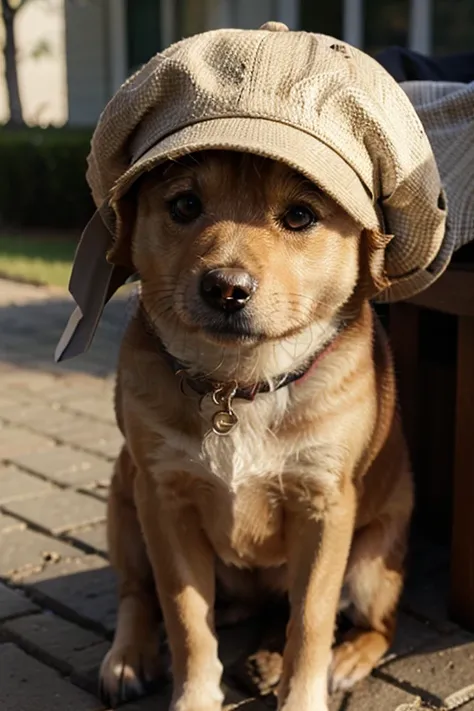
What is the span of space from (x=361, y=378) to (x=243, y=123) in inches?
31.6

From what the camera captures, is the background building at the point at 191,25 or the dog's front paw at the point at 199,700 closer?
the dog's front paw at the point at 199,700

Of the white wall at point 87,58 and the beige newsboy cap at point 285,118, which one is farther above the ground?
the beige newsboy cap at point 285,118

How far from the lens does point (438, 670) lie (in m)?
2.66

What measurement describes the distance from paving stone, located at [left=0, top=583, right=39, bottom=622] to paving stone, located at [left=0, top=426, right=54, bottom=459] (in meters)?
1.31

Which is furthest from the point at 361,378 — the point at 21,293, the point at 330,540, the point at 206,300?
the point at 21,293

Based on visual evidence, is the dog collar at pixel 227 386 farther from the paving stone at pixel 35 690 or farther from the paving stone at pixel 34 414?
the paving stone at pixel 34 414

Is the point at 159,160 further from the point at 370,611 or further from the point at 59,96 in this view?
the point at 59,96

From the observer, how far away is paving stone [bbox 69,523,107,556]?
11.3 ft

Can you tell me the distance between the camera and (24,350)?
6.41 m

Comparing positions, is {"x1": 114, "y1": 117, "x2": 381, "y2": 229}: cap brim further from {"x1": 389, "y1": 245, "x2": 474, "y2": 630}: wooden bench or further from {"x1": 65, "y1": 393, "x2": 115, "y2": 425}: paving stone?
{"x1": 65, "y1": 393, "x2": 115, "y2": 425}: paving stone

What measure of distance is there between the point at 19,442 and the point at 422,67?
2.46 metres

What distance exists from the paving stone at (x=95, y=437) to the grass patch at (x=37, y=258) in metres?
3.90

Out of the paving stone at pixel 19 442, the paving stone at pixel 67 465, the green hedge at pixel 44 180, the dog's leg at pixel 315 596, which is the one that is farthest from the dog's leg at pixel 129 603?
the green hedge at pixel 44 180

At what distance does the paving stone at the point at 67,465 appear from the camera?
13.5 feet
